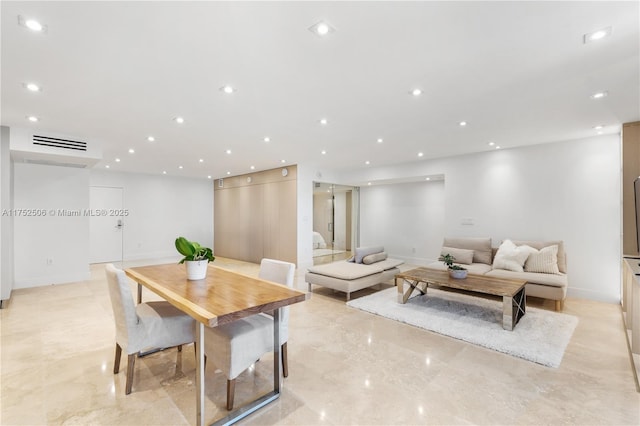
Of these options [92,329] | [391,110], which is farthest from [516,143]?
[92,329]

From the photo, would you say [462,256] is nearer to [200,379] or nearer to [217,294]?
[217,294]

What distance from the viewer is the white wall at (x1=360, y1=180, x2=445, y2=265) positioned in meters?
7.49

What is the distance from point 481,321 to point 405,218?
15.0 ft

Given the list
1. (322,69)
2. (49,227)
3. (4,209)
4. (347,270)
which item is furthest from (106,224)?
(322,69)

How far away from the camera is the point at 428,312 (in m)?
3.94

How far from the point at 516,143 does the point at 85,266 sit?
8303 millimetres

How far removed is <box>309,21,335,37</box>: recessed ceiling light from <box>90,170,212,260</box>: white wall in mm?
8425

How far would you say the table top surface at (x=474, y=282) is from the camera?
3490 millimetres

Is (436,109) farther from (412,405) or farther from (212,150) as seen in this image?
(212,150)

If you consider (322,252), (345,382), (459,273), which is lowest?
(345,382)

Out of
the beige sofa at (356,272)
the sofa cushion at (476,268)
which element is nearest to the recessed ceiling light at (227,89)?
the beige sofa at (356,272)

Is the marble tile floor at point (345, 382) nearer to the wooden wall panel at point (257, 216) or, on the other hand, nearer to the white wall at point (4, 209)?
the white wall at point (4, 209)

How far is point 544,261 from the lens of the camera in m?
4.49

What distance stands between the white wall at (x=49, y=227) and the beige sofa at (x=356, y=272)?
4.57 meters
